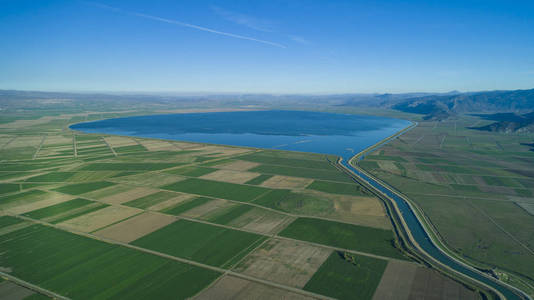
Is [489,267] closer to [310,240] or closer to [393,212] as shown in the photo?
[393,212]

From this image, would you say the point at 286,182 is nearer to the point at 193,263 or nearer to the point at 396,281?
the point at 193,263

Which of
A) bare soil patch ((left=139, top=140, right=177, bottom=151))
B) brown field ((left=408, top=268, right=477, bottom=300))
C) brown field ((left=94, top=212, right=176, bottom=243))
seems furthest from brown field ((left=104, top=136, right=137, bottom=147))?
brown field ((left=408, top=268, right=477, bottom=300))

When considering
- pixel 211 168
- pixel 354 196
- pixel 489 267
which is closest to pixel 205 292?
pixel 489 267

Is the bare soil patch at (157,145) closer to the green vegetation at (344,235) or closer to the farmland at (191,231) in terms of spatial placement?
the farmland at (191,231)

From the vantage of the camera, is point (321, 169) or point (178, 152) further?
point (178, 152)

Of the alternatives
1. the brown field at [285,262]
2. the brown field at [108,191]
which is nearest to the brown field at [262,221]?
the brown field at [285,262]

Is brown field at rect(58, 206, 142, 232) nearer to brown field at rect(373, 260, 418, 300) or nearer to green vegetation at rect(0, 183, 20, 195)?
green vegetation at rect(0, 183, 20, 195)

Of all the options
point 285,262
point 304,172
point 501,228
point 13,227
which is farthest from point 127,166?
point 501,228
